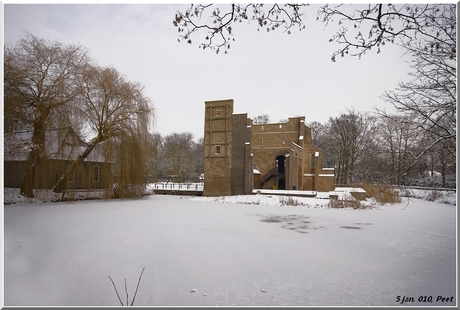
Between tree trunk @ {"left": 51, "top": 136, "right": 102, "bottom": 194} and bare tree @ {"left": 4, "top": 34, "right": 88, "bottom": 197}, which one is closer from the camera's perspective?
bare tree @ {"left": 4, "top": 34, "right": 88, "bottom": 197}

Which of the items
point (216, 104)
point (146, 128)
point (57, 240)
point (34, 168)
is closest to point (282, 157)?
point (216, 104)

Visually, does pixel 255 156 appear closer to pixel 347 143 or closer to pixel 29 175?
pixel 347 143

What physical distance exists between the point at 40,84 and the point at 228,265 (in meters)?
11.6

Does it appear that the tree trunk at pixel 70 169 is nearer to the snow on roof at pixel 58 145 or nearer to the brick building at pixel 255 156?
the snow on roof at pixel 58 145

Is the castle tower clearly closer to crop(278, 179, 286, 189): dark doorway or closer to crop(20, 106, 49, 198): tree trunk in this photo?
crop(278, 179, 286, 189): dark doorway

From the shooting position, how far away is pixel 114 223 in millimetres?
7879

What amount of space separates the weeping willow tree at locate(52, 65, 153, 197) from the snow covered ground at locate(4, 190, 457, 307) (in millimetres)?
7253

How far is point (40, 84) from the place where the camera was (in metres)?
11.1

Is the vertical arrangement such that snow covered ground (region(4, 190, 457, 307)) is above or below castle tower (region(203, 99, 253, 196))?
below

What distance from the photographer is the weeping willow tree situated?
43.6 feet

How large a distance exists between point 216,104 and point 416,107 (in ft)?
55.6

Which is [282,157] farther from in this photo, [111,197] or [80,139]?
[80,139]

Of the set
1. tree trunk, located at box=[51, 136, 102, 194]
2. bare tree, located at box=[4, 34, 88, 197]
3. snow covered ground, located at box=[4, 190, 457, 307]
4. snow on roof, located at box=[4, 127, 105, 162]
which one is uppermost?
bare tree, located at box=[4, 34, 88, 197]

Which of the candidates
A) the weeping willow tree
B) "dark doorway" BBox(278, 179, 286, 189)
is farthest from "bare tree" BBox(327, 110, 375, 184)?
the weeping willow tree
